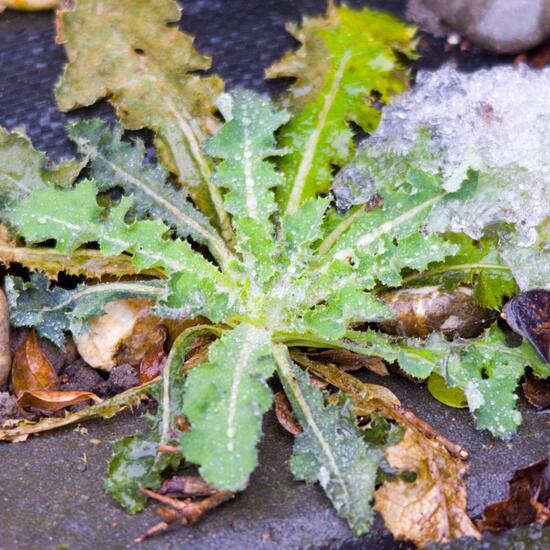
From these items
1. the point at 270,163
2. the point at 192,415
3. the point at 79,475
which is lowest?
the point at 79,475

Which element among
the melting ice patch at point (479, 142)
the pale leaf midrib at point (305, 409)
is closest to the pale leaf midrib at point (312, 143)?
the melting ice patch at point (479, 142)

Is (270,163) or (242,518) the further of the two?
(270,163)

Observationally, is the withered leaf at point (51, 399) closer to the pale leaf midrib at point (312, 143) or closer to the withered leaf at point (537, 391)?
the pale leaf midrib at point (312, 143)

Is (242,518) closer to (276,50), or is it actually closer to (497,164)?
(497,164)

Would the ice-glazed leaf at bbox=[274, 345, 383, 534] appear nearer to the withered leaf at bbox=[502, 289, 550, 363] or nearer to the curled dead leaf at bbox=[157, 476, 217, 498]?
the curled dead leaf at bbox=[157, 476, 217, 498]

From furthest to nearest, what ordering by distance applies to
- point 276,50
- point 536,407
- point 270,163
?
point 276,50 < point 270,163 < point 536,407

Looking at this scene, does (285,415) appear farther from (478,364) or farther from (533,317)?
(533,317)

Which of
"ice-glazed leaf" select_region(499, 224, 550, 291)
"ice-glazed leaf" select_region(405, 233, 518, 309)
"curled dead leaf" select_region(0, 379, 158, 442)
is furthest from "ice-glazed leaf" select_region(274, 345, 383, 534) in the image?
"ice-glazed leaf" select_region(499, 224, 550, 291)

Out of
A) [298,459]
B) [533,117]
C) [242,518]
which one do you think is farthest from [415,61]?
[242,518]

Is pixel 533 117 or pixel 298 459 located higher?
pixel 533 117
